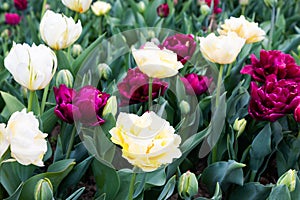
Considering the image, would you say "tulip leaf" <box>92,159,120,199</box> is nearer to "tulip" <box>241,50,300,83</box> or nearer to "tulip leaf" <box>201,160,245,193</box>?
"tulip leaf" <box>201,160,245,193</box>

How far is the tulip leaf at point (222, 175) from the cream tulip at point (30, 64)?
0.48 meters

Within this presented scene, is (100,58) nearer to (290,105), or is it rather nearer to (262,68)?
(262,68)

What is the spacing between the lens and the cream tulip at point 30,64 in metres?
1.16

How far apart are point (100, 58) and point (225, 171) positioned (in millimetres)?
698

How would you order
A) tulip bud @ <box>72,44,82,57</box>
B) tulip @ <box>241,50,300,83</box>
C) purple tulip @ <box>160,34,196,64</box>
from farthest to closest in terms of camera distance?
tulip bud @ <box>72,44,82,57</box> < purple tulip @ <box>160,34,196,64</box> < tulip @ <box>241,50,300,83</box>

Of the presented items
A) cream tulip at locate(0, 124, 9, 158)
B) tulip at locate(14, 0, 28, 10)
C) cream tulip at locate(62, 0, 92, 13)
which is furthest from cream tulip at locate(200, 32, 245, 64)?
tulip at locate(14, 0, 28, 10)

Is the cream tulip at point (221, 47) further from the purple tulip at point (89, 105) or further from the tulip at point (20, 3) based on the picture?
the tulip at point (20, 3)

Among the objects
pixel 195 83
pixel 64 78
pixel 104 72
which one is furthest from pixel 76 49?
pixel 195 83

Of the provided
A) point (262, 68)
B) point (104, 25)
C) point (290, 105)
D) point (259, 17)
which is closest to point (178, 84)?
point (262, 68)

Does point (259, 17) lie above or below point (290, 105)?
below

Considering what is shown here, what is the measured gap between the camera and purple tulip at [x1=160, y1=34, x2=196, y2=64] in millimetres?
1560

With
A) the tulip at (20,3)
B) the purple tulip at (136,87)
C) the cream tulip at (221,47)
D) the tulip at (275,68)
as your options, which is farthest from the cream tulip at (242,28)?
the tulip at (20,3)

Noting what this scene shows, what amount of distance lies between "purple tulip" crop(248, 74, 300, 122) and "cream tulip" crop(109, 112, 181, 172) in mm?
385

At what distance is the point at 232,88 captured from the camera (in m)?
1.70
